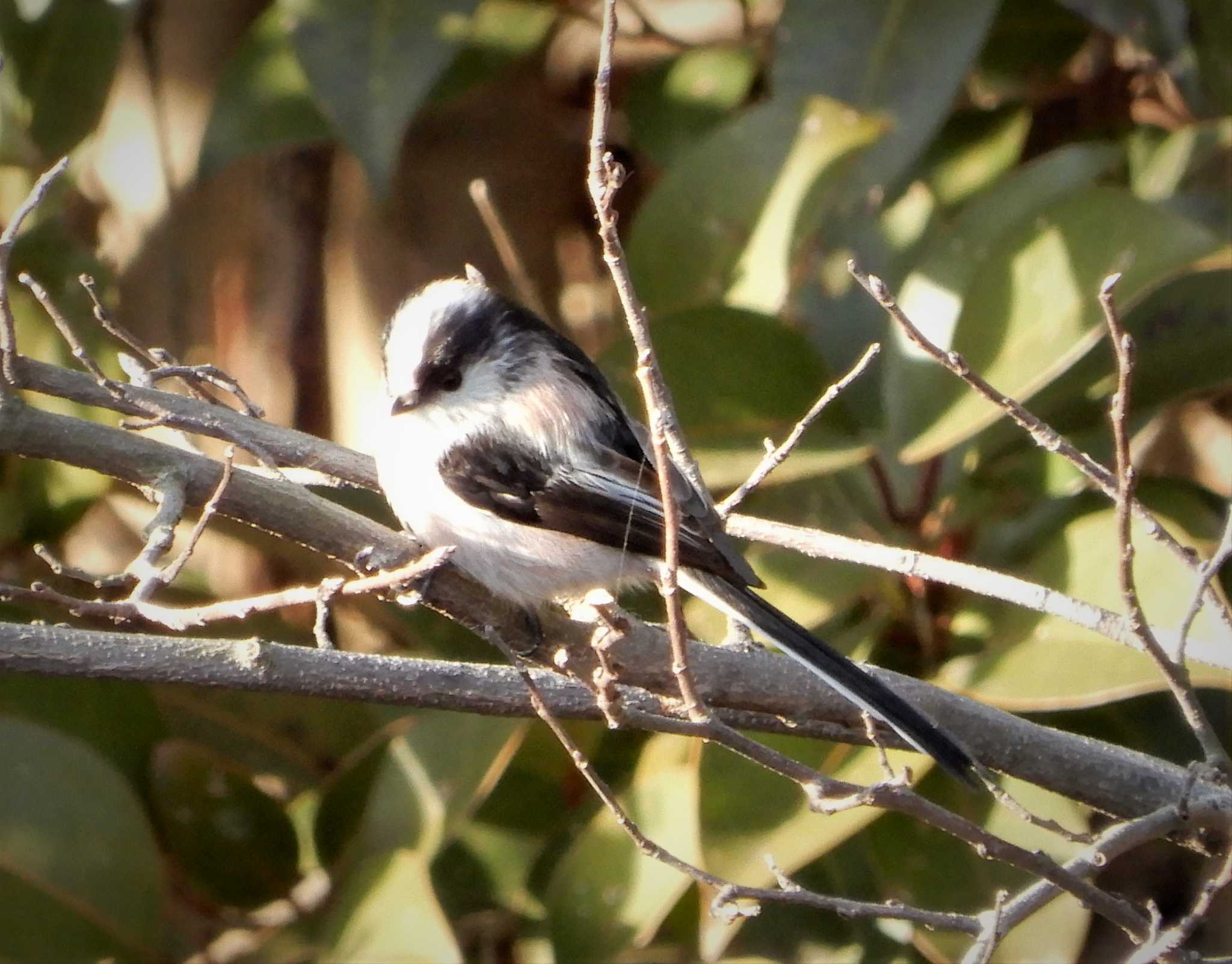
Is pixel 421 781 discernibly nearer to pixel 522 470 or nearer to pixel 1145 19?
pixel 522 470

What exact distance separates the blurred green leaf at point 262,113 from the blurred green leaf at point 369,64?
0.45ft

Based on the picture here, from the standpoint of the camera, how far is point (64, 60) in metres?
1.83

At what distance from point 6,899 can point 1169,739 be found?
4.32 ft

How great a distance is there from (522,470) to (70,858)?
655mm

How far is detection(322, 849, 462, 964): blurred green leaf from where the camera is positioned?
1.31m

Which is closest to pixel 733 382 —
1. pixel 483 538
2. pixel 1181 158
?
pixel 483 538

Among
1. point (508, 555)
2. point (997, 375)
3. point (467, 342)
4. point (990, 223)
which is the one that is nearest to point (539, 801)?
point (508, 555)

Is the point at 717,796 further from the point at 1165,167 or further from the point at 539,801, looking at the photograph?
the point at 1165,167

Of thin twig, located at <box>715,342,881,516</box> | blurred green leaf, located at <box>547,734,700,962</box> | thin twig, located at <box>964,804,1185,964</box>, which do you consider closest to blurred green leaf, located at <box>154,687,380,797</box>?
blurred green leaf, located at <box>547,734,700,962</box>

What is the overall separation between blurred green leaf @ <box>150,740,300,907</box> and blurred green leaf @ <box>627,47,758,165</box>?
1004 millimetres

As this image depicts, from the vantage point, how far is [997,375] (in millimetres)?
1405

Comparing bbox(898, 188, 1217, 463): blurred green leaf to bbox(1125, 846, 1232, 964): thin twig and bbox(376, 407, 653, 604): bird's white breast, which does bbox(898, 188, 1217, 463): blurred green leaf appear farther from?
bbox(1125, 846, 1232, 964): thin twig

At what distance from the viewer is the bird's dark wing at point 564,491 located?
1.25 meters

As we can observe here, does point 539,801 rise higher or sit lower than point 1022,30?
lower
